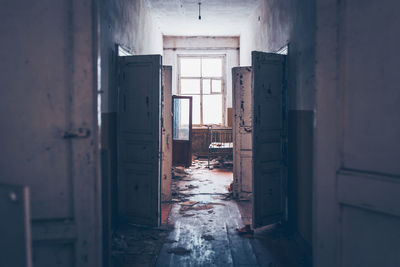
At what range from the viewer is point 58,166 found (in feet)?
5.60

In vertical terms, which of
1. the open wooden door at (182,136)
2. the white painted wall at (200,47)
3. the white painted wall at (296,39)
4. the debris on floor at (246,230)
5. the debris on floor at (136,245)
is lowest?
the debris on floor at (136,245)

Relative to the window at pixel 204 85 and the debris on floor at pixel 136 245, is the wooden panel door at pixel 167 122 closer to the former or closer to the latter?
the debris on floor at pixel 136 245

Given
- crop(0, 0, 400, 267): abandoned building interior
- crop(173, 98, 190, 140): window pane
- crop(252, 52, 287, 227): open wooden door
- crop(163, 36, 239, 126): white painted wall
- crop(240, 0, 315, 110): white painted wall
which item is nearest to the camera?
crop(0, 0, 400, 267): abandoned building interior

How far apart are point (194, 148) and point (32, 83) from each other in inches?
338

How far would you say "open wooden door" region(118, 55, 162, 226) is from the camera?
4.07 meters

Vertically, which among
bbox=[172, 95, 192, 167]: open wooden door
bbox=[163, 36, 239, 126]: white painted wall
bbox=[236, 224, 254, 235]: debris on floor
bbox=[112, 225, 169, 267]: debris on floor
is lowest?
bbox=[112, 225, 169, 267]: debris on floor

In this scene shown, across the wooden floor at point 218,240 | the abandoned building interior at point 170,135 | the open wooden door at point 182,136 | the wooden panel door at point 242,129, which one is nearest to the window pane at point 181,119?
the open wooden door at point 182,136

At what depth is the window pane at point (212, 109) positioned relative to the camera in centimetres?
1029

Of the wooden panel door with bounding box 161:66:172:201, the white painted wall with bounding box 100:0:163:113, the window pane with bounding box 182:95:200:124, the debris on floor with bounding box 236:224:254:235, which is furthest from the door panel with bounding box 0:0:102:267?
the window pane with bounding box 182:95:200:124

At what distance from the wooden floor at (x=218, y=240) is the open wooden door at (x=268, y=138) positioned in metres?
0.31

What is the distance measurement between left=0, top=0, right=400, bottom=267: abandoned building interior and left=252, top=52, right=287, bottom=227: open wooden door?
0.02 metres

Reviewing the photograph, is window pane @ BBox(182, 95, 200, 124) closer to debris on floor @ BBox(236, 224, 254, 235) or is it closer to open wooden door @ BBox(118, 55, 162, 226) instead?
open wooden door @ BBox(118, 55, 162, 226)

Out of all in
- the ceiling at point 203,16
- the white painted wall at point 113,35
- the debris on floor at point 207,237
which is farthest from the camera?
the ceiling at point 203,16

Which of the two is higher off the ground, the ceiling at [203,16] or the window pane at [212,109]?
the ceiling at [203,16]
